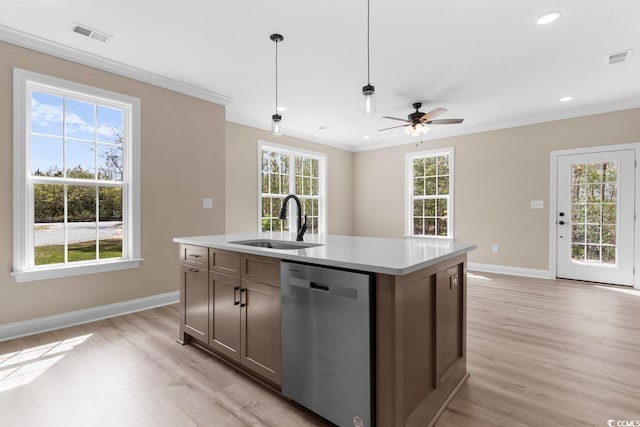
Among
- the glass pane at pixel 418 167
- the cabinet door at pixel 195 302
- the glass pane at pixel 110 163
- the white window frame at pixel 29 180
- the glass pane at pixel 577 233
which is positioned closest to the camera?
the cabinet door at pixel 195 302

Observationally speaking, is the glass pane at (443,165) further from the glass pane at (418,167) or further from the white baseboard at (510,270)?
the white baseboard at (510,270)

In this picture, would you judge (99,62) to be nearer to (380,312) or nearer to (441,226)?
(380,312)

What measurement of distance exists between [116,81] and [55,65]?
19.9 inches

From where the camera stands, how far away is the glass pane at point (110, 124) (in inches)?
131

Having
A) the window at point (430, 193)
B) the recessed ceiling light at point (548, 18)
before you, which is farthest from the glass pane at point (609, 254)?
the recessed ceiling light at point (548, 18)

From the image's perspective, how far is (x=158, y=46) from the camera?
2977 millimetres

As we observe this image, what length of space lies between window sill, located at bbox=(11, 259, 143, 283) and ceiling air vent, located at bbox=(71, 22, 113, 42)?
2136 millimetres

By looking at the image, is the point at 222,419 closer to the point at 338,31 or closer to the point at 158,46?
the point at 338,31

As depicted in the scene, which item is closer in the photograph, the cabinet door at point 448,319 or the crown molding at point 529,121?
the cabinet door at point 448,319

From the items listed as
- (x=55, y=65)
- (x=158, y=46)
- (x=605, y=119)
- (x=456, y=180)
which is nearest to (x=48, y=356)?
(x=55, y=65)

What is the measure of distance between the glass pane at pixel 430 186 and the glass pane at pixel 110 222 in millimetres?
5290

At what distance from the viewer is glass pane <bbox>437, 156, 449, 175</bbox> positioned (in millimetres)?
6155

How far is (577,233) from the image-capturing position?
486cm

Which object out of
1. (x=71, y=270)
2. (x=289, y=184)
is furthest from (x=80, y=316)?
(x=289, y=184)
